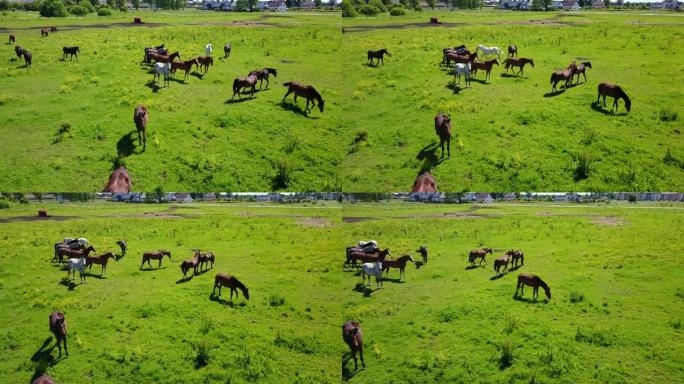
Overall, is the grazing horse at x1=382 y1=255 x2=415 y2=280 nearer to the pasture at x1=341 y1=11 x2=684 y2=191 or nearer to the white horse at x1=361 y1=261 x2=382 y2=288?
the white horse at x1=361 y1=261 x2=382 y2=288

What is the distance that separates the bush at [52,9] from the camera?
20.4 metres

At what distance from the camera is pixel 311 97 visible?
1608 cm

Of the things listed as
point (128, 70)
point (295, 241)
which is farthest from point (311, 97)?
point (128, 70)

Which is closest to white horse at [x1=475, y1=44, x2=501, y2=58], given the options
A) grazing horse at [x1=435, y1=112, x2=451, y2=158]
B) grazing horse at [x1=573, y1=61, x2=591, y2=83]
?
grazing horse at [x1=573, y1=61, x2=591, y2=83]

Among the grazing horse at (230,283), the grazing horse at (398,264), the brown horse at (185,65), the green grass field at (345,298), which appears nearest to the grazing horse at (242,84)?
the brown horse at (185,65)

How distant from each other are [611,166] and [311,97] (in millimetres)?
8392

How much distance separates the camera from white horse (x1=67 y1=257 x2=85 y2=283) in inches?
626

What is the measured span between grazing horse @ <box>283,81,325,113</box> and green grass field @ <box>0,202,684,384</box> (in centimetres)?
299

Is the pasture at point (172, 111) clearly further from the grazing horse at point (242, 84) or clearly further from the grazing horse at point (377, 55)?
the grazing horse at point (377, 55)

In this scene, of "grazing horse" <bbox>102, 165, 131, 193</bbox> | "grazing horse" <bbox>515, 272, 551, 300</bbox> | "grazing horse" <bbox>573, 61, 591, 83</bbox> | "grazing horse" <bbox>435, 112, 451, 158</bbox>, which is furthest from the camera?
"grazing horse" <bbox>573, 61, 591, 83</bbox>

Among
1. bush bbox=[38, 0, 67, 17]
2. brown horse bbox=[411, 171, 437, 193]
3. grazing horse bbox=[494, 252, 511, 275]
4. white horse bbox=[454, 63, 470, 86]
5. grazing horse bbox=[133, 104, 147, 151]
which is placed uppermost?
bush bbox=[38, 0, 67, 17]

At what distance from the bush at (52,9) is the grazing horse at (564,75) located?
57.5ft

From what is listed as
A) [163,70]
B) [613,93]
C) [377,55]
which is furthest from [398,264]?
[163,70]

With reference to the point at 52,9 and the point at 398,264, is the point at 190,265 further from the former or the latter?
the point at 52,9
